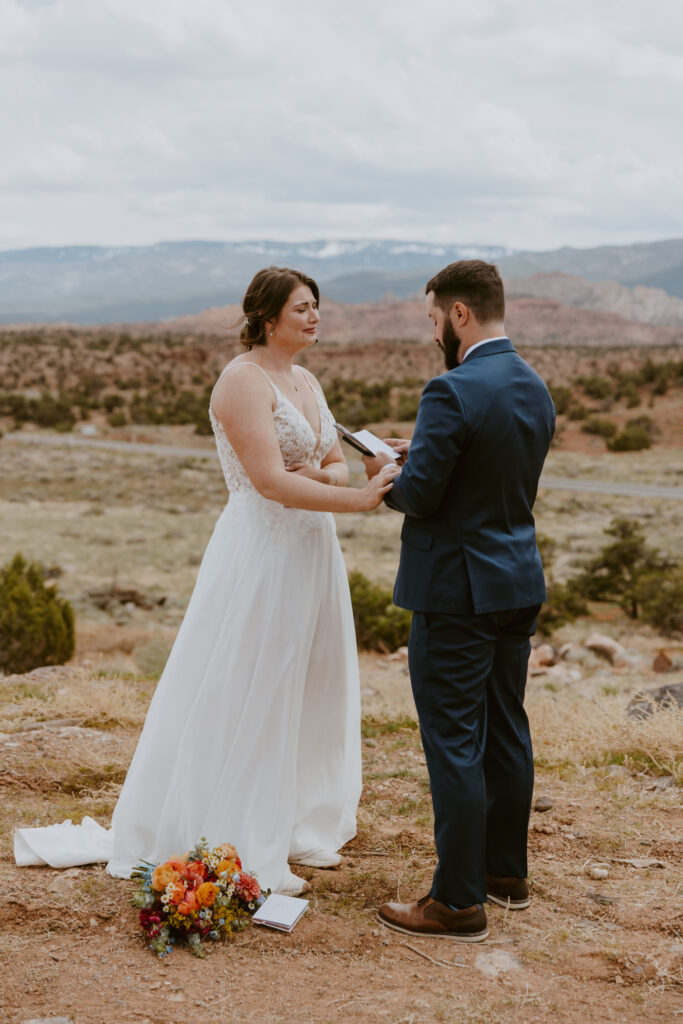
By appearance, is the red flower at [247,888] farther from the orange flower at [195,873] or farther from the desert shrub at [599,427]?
the desert shrub at [599,427]

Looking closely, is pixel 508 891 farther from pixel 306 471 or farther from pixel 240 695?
pixel 306 471

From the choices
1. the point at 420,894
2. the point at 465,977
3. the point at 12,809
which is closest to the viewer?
the point at 465,977

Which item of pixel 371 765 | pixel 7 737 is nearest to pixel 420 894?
pixel 371 765

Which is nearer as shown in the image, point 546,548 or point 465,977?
point 465,977

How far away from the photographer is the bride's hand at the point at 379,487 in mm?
3418

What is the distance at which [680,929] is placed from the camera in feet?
11.7

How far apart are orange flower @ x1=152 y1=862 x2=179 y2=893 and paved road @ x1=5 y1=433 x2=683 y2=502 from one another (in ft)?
78.7

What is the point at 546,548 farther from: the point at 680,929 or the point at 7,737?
the point at 680,929

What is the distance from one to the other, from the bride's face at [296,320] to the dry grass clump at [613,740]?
10.3 feet

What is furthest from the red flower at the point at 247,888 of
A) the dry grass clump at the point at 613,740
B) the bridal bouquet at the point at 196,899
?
the dry grass clump at the point at 613,740

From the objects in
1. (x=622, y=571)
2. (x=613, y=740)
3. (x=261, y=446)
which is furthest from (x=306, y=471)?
(x=622, y=571)

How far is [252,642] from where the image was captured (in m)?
3.93

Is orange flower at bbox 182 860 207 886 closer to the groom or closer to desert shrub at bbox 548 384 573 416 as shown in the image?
the groom

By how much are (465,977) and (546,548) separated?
1450 centimetres
